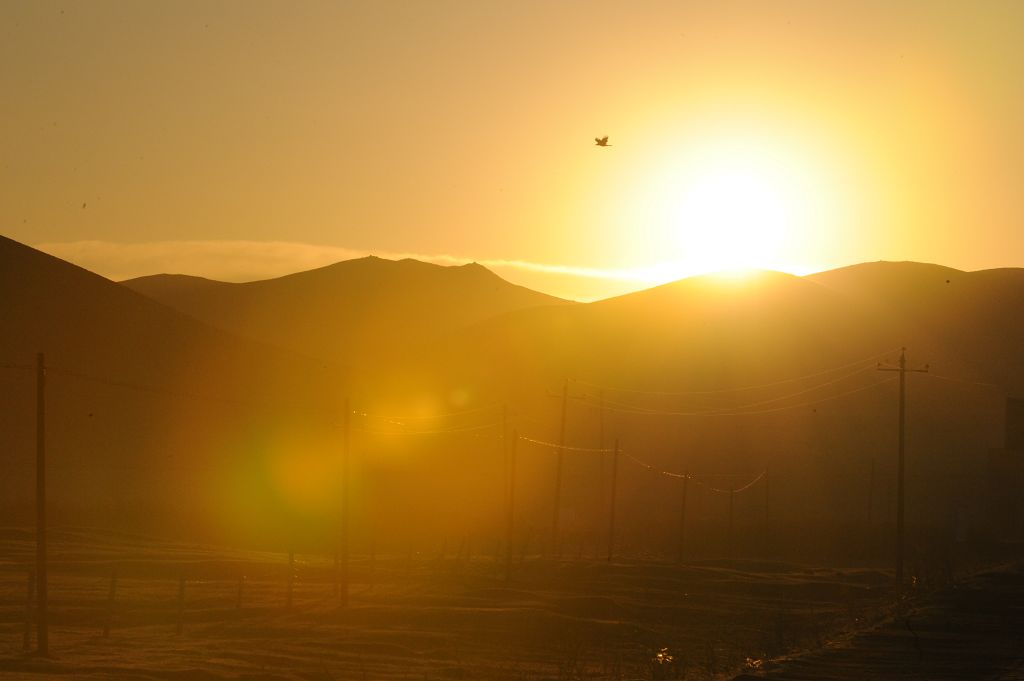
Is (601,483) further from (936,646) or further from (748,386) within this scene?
(748,386)

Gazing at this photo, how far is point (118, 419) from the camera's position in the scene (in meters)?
77.9

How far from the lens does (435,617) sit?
3619 cm

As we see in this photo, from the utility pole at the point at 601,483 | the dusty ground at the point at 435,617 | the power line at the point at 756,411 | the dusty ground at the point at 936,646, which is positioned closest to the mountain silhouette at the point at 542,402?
the power line at the point at 756,411

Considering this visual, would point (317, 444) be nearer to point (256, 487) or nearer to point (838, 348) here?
point (256, 487)

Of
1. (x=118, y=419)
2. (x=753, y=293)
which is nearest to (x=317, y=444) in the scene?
(x=118, y=419)

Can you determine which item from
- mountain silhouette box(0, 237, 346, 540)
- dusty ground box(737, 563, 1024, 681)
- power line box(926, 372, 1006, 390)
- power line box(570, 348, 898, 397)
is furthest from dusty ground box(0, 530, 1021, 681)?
power line box(926, 372, 1006, 390)

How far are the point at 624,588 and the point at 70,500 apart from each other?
3603cm

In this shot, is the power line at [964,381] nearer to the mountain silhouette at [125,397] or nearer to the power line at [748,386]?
the power line at [748,386]

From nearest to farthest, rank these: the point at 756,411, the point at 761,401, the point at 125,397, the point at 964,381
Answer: the point at 125,397 < the point at 756,411 < the point at 761,401 < the point at 964,381

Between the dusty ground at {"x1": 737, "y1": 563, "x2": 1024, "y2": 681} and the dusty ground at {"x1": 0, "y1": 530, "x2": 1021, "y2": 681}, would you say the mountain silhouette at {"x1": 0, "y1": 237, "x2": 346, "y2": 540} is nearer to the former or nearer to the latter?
the dusty ground at {"x1": 0, "y1": 530, "x2": 1021, "y2": 681}

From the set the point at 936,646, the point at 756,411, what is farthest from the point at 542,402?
the point at 936,646

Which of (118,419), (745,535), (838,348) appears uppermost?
(838,348)

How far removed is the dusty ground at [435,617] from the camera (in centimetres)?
2597

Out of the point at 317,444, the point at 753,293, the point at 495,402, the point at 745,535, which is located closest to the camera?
the point at 745,535
